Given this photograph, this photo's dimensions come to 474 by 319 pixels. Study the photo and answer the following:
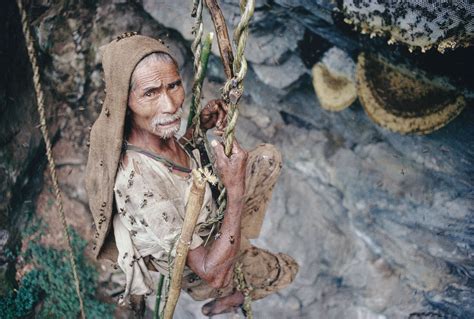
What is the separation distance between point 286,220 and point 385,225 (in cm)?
144

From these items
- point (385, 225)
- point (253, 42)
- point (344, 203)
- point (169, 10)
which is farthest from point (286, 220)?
point (169, 10)

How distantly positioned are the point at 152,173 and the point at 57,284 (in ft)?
15.0

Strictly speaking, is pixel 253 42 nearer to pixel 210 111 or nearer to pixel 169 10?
pixel 169 10

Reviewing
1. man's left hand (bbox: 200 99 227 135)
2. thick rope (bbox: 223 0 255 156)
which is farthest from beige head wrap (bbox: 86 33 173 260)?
thick rope (bbox: 223 0 255 156)

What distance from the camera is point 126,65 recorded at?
260cm

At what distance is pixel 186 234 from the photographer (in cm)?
227

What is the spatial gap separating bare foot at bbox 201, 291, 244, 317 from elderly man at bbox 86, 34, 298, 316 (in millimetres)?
926

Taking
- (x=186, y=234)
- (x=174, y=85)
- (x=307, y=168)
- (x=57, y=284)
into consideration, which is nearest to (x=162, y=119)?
(x=174, y=85)

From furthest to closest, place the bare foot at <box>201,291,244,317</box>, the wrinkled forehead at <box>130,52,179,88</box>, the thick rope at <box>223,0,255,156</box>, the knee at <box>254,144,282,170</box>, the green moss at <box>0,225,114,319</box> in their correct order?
the green moss at <box>0,225,114,319</box>
the bare foot at <box>201,291,244,317</box>
the knee at <box>254,144,282,170</box>
the wrinkled forehead at <box>130,52,179,88</box>
the thick rope at <box>223,0,255,156</box>

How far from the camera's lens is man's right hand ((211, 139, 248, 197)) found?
7.45 feet

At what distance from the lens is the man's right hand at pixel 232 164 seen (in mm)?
2271

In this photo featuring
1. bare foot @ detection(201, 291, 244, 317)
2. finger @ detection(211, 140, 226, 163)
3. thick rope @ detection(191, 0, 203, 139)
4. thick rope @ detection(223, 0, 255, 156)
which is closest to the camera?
thick rope @ detection(223, 0, 255, 156)

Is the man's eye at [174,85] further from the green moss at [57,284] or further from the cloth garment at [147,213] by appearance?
the green moss at [57,284]

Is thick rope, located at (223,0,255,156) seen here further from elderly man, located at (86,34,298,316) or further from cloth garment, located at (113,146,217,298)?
cloth garment, located at (113,146,217,298)
